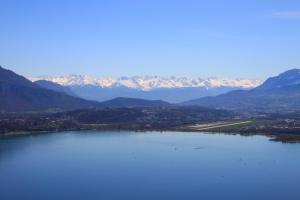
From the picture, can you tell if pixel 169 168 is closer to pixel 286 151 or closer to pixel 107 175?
pixel 107 175

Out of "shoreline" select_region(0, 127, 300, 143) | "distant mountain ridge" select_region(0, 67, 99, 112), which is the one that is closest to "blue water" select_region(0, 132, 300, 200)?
"shoreline" select_region(0, 127, 300, 143)

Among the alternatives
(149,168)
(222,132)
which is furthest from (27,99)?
(149,168)

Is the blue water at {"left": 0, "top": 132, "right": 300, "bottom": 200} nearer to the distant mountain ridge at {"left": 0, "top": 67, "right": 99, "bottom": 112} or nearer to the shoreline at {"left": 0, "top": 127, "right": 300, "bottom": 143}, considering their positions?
the shoreline at {"left": 0, "top": 127, "right": 300, "bottom": 143}

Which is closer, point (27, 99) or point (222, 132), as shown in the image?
point (222, 132)

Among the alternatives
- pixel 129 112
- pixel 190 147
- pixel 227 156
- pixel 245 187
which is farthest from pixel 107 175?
pixel 129 112

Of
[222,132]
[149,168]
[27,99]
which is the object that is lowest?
[149,168]

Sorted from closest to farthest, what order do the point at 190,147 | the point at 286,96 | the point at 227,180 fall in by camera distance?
the point at 227,180, the point at 190,147, the point at 286,96

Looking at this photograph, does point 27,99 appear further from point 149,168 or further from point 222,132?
point 149,168

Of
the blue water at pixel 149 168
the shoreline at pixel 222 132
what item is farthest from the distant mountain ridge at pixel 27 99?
the blue water at pixel 149 168
